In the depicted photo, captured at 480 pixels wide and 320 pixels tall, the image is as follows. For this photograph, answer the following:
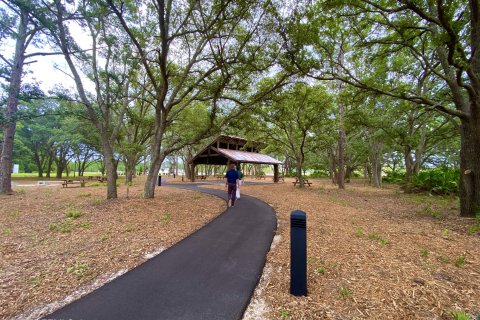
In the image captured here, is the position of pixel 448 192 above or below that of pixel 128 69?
below

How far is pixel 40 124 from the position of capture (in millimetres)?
27000

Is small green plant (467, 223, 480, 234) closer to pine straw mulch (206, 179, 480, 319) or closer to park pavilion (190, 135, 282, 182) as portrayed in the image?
pine straw mulch (206, 179, 480, 319)

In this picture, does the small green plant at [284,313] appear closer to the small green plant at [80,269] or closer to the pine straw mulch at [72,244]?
the pine straw mulch at [72,244]

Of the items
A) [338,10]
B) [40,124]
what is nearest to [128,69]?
[338,10]

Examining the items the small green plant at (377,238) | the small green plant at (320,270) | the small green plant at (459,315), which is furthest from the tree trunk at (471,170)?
the small green plant at (320,270)

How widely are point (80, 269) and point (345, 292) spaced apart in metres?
4.14

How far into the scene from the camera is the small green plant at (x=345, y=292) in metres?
2.73

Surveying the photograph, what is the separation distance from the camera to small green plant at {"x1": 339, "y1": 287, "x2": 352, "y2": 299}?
2.73m

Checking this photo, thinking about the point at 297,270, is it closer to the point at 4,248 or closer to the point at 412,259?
the point at 412,259

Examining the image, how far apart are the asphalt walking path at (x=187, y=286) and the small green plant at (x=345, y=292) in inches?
46.1

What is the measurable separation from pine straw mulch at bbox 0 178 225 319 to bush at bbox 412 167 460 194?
13.5m

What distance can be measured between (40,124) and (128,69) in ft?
86.9

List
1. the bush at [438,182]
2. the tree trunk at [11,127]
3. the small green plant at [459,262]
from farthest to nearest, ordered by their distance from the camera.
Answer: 1. the bush at [438,182]
2. the tree trunk at [11,127]
3. the small green plant at [459,262]

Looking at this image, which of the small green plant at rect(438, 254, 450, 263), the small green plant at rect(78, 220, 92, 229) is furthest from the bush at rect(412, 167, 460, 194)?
the small green plant at rect(78, 220, 92, 229)
